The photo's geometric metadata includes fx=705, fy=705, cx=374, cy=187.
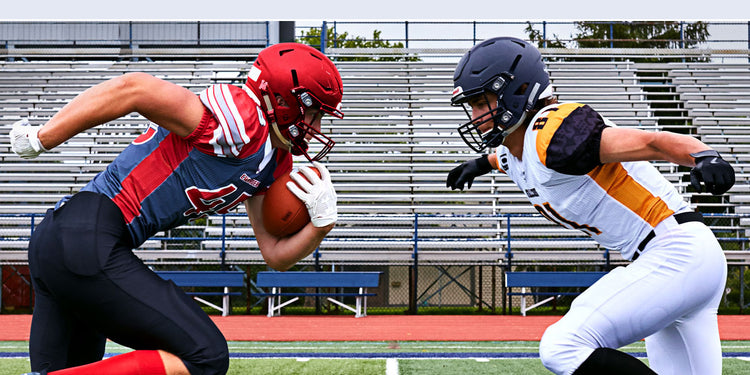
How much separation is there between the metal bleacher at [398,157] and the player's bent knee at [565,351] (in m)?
7.88

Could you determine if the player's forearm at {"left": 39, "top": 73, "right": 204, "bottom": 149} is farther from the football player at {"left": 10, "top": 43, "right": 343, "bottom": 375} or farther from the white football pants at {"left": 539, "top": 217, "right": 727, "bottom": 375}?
the white football pants at {"left": 539, "top": 217, "right": 727, "bottom": 375}

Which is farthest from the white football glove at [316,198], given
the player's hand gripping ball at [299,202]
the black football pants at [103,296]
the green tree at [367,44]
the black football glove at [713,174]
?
the green tree at [367,44]

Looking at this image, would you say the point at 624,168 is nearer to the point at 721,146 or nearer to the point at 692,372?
the point at 692,372

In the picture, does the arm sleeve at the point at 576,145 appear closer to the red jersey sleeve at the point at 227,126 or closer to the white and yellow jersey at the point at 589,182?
the white and yellow jersey at the point at 589,182

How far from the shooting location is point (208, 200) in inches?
92.2

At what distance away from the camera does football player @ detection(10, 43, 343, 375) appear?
6.89ft

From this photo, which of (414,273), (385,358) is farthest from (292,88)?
(414,273)

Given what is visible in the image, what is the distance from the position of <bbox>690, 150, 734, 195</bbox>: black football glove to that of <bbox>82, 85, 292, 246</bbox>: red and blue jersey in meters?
1.37

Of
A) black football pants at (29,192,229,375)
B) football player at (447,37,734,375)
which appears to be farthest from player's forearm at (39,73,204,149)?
football player at (447,37,734,375)

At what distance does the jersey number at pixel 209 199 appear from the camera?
90.5 inches

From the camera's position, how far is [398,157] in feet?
41.2

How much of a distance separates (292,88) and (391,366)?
2924mm

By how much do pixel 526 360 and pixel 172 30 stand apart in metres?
12.5

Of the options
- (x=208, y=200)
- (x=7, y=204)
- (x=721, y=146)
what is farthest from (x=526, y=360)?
(x=7, y=204)
